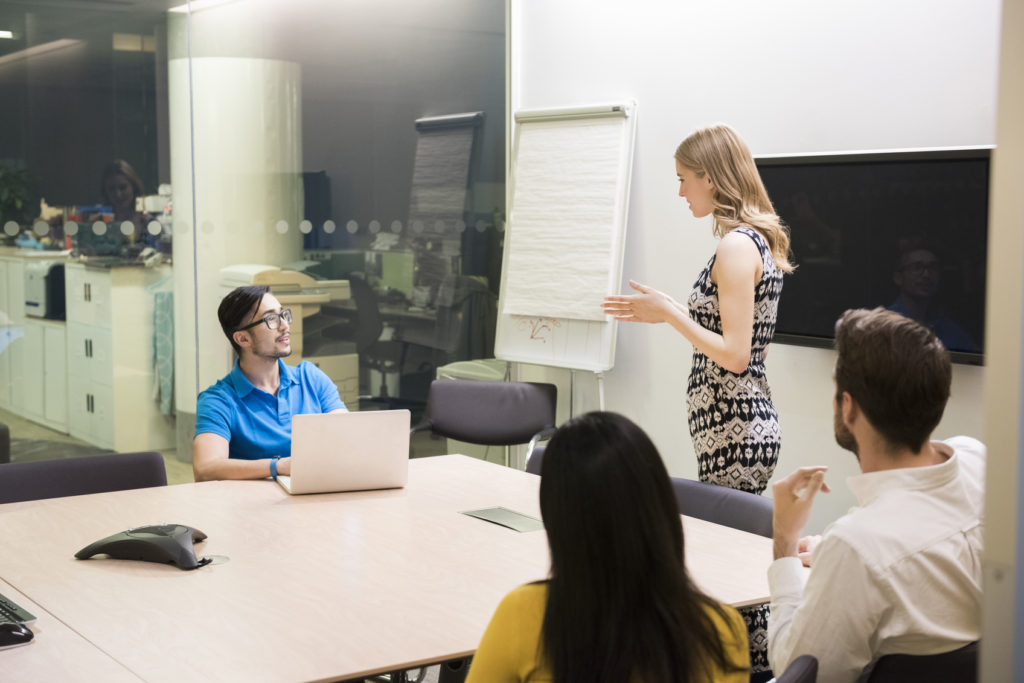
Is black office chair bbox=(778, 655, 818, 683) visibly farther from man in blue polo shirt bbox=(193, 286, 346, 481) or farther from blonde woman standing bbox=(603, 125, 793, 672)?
man in blue polo shirt bbox=(193, 286, 346, 481)

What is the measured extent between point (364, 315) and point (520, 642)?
429 centimetres

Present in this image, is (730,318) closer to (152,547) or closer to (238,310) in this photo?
(238,310)

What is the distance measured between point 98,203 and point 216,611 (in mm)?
3147

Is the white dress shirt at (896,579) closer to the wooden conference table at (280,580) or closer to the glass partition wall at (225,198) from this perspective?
the wooden conference table at (280,580)

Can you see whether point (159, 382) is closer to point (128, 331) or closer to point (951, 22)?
point (128, 331)

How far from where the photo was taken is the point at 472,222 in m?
5.94

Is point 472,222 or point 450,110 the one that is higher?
point 450,110

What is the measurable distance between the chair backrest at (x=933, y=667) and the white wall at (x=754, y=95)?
7.90ft

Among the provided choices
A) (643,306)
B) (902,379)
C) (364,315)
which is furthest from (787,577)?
(364,315)

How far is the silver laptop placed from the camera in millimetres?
2842

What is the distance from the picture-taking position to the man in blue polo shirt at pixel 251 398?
3.26 metres

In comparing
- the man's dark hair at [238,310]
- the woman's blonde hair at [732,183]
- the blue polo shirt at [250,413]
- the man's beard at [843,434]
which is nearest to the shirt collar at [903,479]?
the man's beard at [843,434]

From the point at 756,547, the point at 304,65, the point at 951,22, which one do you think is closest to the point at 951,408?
the point at 951,22

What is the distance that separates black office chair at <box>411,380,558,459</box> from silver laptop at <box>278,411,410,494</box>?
185 centimetres
